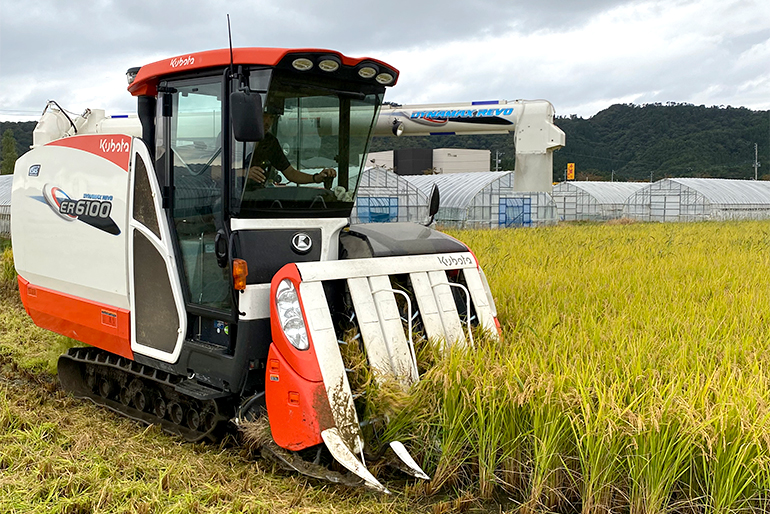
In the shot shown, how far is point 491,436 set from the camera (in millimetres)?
3473

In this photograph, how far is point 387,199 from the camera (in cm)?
2255

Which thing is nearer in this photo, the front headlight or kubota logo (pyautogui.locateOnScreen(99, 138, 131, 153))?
the front headlight

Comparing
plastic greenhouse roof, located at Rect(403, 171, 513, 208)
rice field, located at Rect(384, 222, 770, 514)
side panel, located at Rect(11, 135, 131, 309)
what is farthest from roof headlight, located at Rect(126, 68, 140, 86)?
plastic greenhouse roof, located at Rect(403, 171, 513, 208)

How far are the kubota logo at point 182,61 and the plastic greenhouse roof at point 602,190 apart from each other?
28202 mm

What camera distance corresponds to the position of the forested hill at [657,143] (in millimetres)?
58188

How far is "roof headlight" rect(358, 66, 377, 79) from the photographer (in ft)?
13.6

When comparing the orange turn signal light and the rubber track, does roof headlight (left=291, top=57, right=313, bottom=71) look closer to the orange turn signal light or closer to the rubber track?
the orange turn signal light

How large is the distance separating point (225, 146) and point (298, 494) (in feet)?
6.43

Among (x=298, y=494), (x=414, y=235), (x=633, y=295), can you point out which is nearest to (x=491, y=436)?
(x=298, y=494)

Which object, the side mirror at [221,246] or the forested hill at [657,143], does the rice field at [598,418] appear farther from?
the forested hill at [657,143]

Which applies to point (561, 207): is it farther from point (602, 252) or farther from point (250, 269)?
point (250, 269)

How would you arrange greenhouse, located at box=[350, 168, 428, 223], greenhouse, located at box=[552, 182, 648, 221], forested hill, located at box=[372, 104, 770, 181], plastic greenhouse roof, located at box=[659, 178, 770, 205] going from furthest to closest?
1. forested hill, located at box=[372, 104, 770, 181]
2. greenhouse, located at box=[552, 182, 648, 221]
3. plastic greenhouse roof, located at box=[659, 178, 770, 205]
4. greenhouse, located at box=[350, 168, 428, 223]

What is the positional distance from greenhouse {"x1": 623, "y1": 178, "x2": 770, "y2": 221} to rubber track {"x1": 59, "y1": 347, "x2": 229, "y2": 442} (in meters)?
29.0

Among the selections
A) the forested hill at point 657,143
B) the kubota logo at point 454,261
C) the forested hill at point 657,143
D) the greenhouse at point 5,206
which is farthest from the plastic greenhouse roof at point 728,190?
the kubota logo at point 454,261
